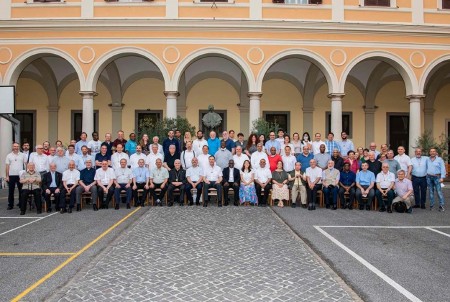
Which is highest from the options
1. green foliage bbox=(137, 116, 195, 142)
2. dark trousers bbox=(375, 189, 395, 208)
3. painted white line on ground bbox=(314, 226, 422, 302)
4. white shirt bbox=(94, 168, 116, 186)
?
green foliage bbox=(137, 116, 195, 142)

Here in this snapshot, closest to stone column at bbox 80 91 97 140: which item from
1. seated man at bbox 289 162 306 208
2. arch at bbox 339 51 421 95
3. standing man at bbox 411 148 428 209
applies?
seated man at bbox 289 162 306 208

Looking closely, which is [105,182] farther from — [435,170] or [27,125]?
[27,125]

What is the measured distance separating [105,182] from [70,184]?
0.86 meters

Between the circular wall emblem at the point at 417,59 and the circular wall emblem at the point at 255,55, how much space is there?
19.8 feet

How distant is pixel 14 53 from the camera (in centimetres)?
1681

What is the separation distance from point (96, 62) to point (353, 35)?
33.0 feet

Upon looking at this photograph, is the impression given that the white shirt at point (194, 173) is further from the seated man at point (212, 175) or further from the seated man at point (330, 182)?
the seated man at point (330, 182)

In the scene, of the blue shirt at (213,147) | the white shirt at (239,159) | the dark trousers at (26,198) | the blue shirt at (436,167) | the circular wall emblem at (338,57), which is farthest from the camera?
the circular wall emblem at (338,57)

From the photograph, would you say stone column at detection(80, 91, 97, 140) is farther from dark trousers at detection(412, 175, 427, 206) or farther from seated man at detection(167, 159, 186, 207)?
dark trousers at detection(412, 175, 427, 206)

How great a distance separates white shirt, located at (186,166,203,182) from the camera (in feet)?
38.9

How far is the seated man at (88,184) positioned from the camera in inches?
427

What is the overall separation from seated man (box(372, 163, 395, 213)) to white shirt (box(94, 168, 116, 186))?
6.86 meters

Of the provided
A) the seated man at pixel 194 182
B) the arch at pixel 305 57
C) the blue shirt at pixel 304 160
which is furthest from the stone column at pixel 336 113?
the seated man at pixel 194 182

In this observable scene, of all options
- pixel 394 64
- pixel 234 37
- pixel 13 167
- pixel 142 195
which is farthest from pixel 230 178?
pixel 394 64
